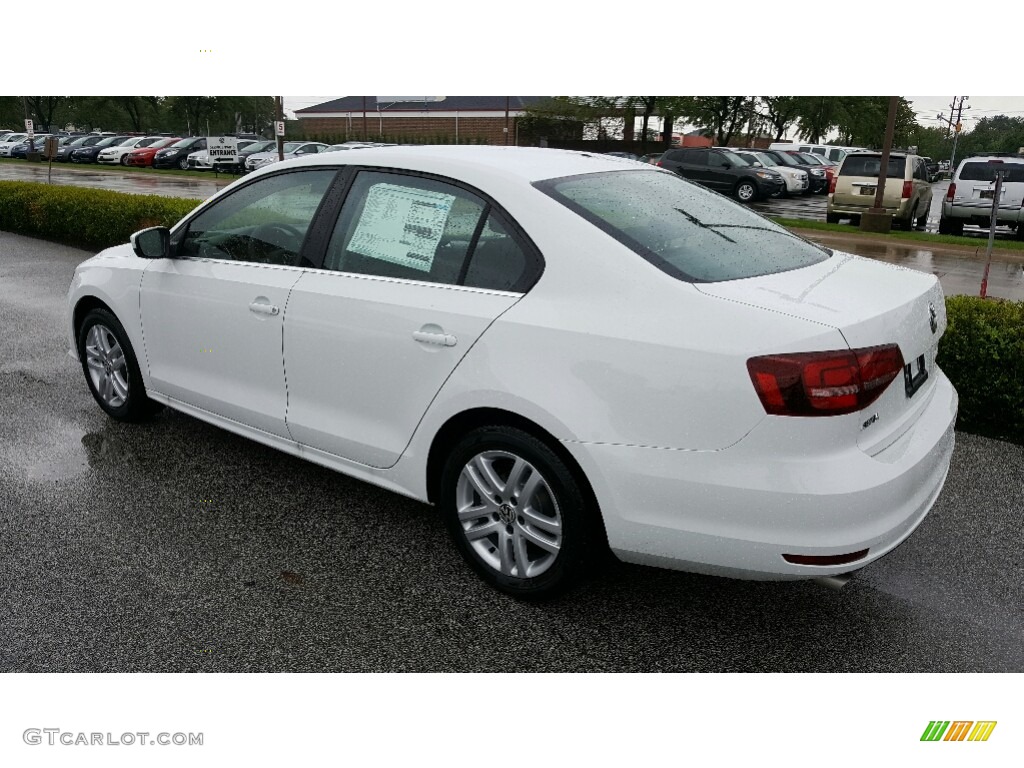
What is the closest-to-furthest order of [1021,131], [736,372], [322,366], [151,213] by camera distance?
[736,372] < [322,366] < [151,213] < [1021,131]

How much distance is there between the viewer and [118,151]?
130 feet

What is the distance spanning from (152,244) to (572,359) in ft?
8.42

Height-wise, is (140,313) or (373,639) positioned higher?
(140,313)

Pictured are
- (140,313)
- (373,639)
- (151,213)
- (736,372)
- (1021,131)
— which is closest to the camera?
(736,372)

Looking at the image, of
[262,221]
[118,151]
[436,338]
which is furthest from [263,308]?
[118,151]

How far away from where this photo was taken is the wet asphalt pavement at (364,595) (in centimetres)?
300

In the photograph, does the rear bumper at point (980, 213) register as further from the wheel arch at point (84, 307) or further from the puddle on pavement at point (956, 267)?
the wheel arch at point (84, 307)

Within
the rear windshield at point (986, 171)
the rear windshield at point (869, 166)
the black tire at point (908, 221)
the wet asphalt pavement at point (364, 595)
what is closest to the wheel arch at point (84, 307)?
the wet asphalt pavement at point (364, 595)

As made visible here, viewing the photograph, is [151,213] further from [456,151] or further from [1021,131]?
[1021,131]

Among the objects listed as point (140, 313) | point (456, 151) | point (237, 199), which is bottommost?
point (140, 313)

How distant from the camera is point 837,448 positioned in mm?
2611

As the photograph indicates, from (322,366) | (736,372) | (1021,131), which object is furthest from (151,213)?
(1021,131)

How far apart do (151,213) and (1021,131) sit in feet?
209

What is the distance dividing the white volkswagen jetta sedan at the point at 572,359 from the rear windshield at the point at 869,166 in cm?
1737
